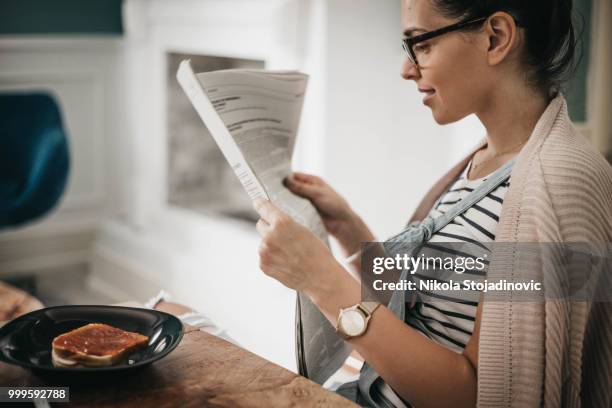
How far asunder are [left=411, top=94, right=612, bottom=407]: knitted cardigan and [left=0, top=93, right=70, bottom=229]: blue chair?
90.5 inches

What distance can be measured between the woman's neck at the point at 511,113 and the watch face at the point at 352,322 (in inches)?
14.4

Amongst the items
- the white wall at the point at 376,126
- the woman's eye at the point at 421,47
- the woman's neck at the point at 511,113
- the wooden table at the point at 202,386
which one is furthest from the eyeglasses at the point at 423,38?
the white wall at the point at 376,126

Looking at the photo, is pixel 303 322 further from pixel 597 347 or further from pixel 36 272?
pixel 36 272

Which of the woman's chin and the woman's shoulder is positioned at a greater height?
the woman's chin

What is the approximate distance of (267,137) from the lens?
3.91ft

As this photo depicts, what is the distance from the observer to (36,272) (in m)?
3.63

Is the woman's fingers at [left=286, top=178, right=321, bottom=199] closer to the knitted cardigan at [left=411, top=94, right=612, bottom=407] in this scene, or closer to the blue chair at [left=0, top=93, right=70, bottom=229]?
the knitted cardigan at [left=411, top=94, right=612, bottom=407]

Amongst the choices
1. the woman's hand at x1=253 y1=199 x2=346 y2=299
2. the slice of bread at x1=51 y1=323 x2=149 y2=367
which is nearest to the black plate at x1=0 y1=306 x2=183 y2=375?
the slice of bread at x1=51 y1=323 x2=149 y2=367

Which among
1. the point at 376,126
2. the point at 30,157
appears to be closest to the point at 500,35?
the point at 376,126

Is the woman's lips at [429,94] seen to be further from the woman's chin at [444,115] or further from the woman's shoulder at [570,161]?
the woman's shoulder at [570,161]

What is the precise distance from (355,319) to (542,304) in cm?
24

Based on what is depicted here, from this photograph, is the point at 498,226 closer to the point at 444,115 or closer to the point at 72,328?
the point at 444,115

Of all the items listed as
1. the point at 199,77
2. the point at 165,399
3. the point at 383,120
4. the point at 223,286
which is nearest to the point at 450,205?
the point at 199,77

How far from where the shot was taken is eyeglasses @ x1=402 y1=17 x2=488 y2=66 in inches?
42.1
